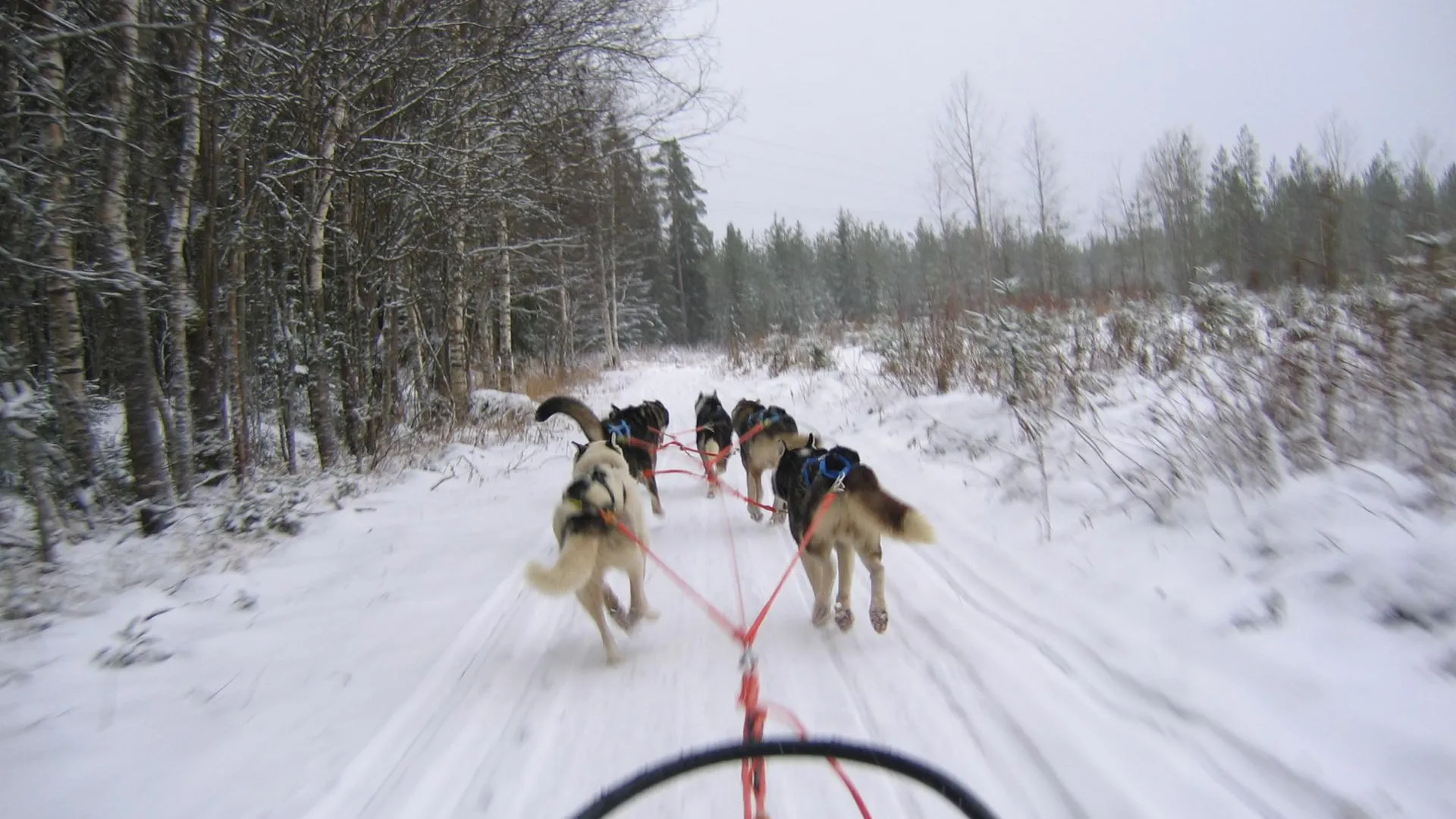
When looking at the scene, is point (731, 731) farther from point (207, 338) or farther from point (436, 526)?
point (207, 338)

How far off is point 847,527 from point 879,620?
Answer: 52 cm

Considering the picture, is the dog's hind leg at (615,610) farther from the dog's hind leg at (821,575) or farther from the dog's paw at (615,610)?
the dog's hind leg at (821,575)

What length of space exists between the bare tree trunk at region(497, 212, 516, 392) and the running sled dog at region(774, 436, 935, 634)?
864cm

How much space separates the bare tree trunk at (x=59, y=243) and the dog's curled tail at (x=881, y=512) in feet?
15.8

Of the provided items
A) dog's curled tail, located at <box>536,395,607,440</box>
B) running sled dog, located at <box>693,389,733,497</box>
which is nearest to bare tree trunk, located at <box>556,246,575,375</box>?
running sled dog, located at <box>693,389,733,497</box>

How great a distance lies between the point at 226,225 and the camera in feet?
19.6

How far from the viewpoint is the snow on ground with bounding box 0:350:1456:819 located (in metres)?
2.25

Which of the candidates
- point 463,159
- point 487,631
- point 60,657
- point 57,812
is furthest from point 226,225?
point 57,812

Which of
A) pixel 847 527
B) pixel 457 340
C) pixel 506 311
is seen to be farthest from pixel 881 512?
pixel 506 311

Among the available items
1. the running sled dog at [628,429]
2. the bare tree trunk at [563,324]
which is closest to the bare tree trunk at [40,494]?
the running sled dog at [628,429]

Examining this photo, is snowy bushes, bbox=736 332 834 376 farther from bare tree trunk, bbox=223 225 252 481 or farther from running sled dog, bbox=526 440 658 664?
running sled dog, bbox=526 440 658 664

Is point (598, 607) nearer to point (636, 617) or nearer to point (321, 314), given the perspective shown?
point (636, 617)

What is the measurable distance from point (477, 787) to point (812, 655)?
5.53 ft

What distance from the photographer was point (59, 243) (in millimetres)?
4312
